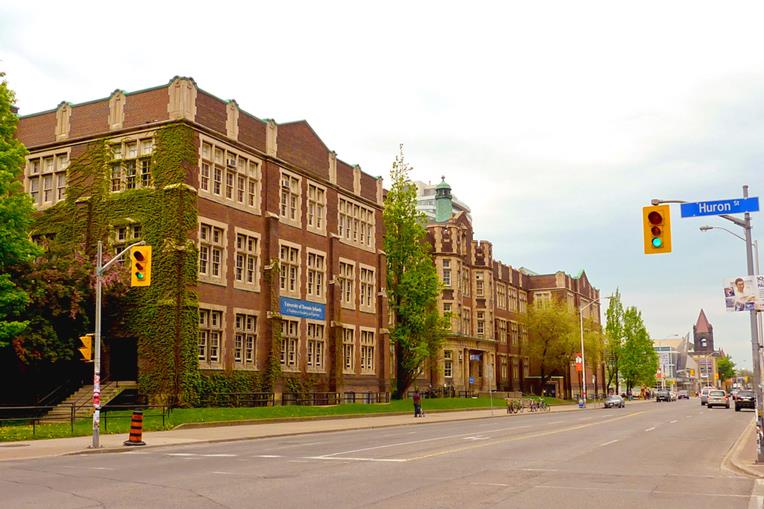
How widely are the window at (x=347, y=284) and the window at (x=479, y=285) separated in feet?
114

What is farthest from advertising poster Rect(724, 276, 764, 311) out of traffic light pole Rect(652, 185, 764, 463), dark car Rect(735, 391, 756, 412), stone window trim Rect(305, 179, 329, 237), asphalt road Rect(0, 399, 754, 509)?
dark car Rect(735, 391, 756, 412)

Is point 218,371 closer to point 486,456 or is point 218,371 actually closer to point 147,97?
point 147,97

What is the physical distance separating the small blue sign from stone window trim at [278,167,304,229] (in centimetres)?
3078

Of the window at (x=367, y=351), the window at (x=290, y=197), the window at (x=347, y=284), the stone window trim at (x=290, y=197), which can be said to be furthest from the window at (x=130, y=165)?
the window at (x=367, y=351)

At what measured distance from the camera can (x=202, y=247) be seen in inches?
1610

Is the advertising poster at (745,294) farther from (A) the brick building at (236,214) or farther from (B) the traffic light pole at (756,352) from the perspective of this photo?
(A) the brick building at (236,214)

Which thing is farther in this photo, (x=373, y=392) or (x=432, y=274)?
(x=432, y=274)

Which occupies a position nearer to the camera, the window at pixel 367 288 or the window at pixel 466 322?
the window at pixel 367 288

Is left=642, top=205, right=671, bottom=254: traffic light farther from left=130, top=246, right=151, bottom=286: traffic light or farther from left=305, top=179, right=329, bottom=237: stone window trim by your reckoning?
left=305, top=179, right=329, bottom=237: stone window trim

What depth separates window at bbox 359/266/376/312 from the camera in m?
56.1

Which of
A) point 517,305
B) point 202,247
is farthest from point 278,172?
point 517,305

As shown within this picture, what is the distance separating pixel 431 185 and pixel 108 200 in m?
96.7

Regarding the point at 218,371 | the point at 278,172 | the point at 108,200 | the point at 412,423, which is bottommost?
the point at 412,423

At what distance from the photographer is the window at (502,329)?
301 feet
